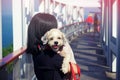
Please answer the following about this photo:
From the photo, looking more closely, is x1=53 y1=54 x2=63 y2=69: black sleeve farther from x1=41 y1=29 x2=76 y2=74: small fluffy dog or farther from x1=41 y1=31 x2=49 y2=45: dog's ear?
x1=41 y1=31 x2=49 y2=45: dog's ear

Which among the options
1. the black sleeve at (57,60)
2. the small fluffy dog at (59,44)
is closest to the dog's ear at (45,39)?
the small fluffy dog at (59,44)

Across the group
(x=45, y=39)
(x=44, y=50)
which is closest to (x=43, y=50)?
(x=44, y=50)

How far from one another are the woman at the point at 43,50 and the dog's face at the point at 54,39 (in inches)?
2.8

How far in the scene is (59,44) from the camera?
3.21 metres

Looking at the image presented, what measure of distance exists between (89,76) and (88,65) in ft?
6.98

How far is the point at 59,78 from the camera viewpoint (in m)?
3.29

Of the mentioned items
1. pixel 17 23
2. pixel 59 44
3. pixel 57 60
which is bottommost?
pixel 57 60

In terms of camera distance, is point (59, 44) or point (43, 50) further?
point (43, 50)

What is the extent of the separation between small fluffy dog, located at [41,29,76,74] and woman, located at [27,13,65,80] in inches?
2.0

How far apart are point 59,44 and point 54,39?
63mm

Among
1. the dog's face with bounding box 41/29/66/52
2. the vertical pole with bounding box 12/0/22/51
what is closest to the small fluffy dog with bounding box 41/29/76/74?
the dog's face with bounding box 41/29/66/52

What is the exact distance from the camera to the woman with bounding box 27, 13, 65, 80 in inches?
129

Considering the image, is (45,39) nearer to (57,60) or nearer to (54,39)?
(54,39)

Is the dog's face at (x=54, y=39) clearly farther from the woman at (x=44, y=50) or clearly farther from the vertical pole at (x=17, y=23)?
the vertical pole at (x=17, y=23)
